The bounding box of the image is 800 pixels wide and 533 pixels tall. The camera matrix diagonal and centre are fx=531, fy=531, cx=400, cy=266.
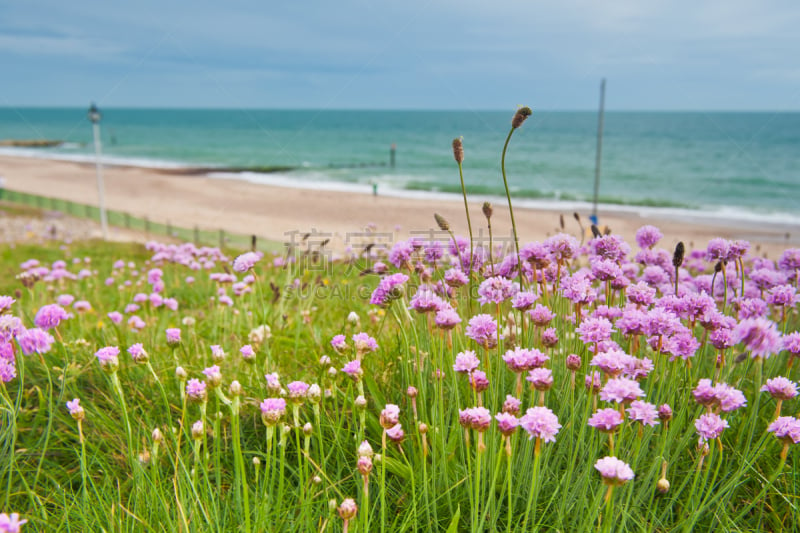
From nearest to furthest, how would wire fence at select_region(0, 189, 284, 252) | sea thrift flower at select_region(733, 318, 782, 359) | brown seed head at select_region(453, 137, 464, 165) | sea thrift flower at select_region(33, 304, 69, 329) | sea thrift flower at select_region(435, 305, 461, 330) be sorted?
1. sea thrift flower at select_region(733, 318, 782, 359)
2. sea thrift flower at select_region(435, 305, 461, 330)
3. brown seed head at select_region(453, 137, 464, 165)
4. sea thrift flower at select_region(33, 304, 69, 329)
5. wire fence at select_region(0, 189, 284, 252)

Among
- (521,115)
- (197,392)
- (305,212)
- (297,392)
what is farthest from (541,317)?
(305,212)

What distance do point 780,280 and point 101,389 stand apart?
4.13 metres

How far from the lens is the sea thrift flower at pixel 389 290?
237cm

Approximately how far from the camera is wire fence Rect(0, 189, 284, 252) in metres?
13.9

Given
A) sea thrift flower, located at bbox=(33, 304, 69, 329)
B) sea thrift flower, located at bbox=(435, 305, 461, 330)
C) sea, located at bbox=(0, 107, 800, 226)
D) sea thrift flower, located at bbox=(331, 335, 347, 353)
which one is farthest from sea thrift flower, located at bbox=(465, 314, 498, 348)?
sea, located at bbox=(0, 107, 800, 226)

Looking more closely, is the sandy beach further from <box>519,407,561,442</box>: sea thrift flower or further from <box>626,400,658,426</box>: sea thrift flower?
<box>519,407,561,442</box>: sea thrift flower

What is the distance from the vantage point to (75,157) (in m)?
49.7

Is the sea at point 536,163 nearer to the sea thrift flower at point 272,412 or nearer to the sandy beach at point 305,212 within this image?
the sandy beach at point 305,212

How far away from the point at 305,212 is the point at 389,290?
2326cm

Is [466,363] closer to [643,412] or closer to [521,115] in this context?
[643,412]

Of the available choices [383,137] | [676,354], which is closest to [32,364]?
[676,354]

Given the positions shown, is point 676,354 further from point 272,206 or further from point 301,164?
point 301,164

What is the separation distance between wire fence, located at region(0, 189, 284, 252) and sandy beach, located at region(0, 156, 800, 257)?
2.23m

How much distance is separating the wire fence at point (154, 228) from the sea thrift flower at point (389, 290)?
10.6 meters
